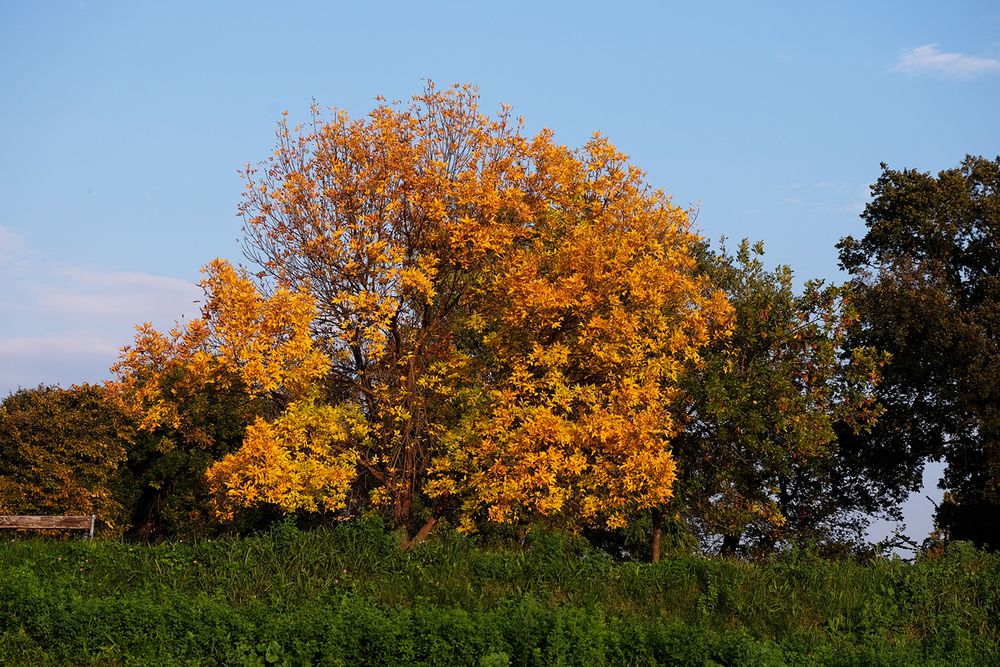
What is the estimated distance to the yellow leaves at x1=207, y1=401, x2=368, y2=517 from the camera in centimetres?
1719

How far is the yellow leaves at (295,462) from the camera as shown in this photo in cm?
1719

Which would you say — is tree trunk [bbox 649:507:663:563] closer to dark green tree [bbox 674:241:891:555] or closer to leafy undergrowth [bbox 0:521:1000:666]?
dark green tree [bbox 674:241:891:555]

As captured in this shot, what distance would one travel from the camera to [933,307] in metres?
28.3

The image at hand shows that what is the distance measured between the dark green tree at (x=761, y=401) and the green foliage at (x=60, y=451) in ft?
49.8

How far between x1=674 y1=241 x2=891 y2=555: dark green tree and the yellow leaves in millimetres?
9502

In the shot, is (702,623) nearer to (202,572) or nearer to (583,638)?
(583,638)

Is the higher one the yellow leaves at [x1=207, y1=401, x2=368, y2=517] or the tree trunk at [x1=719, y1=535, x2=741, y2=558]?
the yellow leaves at [x1=207, y1=401, x2=368, y2=517]

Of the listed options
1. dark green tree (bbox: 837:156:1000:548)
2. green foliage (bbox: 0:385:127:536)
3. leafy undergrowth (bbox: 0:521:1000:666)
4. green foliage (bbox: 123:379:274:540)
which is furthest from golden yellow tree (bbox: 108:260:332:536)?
dark green tree (bbox: 837:156:1000:548)

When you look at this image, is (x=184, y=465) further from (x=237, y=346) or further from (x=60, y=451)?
(x=237, y=346)

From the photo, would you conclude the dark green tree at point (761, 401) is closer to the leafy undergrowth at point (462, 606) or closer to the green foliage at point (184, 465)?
the leafy undergrowth at point (462, 606)

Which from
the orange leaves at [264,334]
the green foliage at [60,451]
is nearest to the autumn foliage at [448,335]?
→ the orange leaves at [264,334]

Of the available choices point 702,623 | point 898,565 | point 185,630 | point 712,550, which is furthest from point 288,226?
point 712,550

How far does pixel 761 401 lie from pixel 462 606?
13221 mm

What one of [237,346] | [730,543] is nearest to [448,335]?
[237,346]
